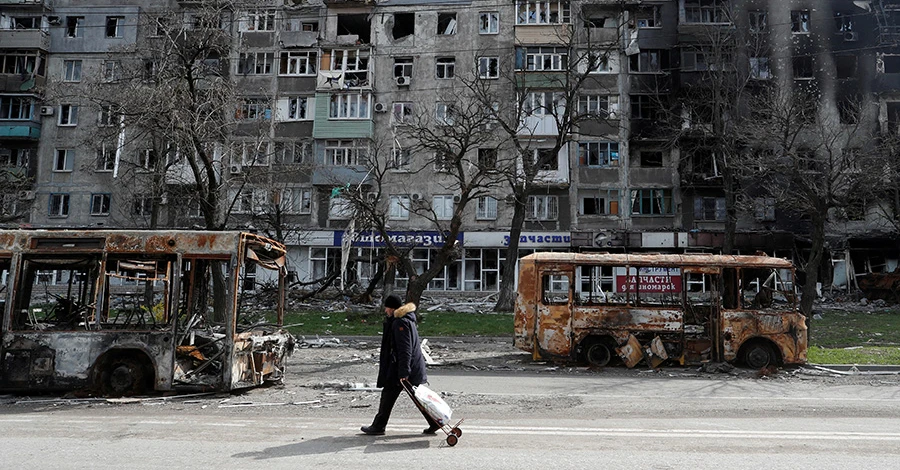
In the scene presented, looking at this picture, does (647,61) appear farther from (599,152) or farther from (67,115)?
(67,115)

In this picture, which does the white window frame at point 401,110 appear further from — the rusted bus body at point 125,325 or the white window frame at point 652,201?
the rusted bus body at point 125,325

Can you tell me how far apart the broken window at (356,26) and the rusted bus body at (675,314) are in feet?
93.7

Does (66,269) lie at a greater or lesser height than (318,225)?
lesser

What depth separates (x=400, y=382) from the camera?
23.8 ft

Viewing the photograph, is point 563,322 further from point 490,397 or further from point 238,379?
point 238,379

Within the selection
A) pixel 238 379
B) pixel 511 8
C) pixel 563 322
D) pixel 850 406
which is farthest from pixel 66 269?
pixel 511 8

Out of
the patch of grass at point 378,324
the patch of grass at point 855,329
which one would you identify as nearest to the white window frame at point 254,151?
the patch of grass at point 378,324

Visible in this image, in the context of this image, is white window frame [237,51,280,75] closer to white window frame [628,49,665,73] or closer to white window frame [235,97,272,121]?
white window frame [235,97,272,121]

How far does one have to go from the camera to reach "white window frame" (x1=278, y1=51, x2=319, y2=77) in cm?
3866

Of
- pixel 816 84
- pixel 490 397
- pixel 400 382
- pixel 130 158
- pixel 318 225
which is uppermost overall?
pixel 816 84

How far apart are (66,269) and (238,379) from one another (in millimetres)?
3958

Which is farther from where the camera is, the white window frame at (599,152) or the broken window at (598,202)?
the white window frame at (599,152)

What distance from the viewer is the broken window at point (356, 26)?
39.6 metres

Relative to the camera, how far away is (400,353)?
7.31 meters
